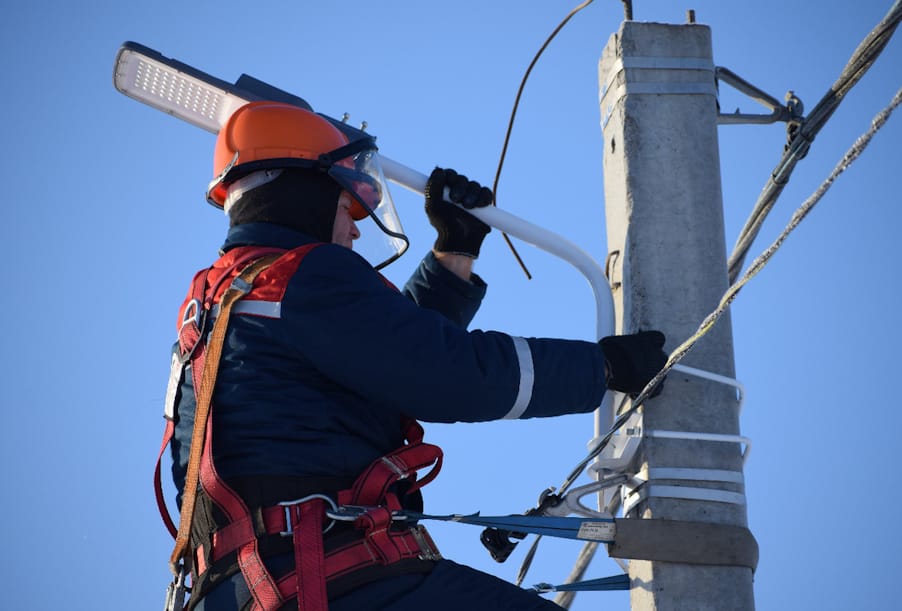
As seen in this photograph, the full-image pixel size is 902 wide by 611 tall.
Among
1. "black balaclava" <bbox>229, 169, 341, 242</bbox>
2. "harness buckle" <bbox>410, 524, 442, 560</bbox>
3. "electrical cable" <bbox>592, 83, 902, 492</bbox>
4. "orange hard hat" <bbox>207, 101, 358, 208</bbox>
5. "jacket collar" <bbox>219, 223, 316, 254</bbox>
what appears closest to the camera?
"electrical cable" <bbox>592, 83, 902, 492</bbox>

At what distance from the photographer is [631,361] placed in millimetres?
3643

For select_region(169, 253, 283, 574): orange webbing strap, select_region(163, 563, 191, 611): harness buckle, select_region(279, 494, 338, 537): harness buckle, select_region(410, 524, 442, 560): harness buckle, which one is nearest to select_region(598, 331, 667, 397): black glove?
select_region(410, 524, 442, 560): harness buckle

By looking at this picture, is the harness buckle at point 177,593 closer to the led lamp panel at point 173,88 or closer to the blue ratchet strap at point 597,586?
the blue ratchet strap at point 597,586

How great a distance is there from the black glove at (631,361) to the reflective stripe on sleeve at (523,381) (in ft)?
0.99

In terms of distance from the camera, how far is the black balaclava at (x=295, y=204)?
388 cm

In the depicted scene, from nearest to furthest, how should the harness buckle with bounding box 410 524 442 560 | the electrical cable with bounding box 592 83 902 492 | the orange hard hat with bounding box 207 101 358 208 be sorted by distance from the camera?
the electrical cable with bounding box 592 83 902 492
the harness buckle with bounding box 410 524 442 560
the orange hard hat with bounding box 207 101 358 208

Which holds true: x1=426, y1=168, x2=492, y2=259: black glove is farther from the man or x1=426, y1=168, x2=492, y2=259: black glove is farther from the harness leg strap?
the harness leg strap

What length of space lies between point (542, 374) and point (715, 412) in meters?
0.64

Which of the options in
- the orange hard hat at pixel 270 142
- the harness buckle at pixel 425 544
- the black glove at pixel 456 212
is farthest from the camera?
the black glove at pixel 456 212

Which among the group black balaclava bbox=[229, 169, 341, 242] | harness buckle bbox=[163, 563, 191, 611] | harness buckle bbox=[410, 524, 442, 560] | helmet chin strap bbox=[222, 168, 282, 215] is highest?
helmet chin strap bbox=[222, 168, 282, 215]

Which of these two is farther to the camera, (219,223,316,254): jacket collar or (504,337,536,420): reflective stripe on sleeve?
(219,223,316,254): jacket collar

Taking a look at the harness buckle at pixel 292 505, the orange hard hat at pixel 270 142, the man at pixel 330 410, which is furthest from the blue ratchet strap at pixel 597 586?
the orange hard hat at pixel 270 142

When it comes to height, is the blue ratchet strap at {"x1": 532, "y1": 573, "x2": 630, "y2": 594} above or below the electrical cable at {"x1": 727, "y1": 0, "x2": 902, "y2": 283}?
below

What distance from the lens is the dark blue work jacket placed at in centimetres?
331
